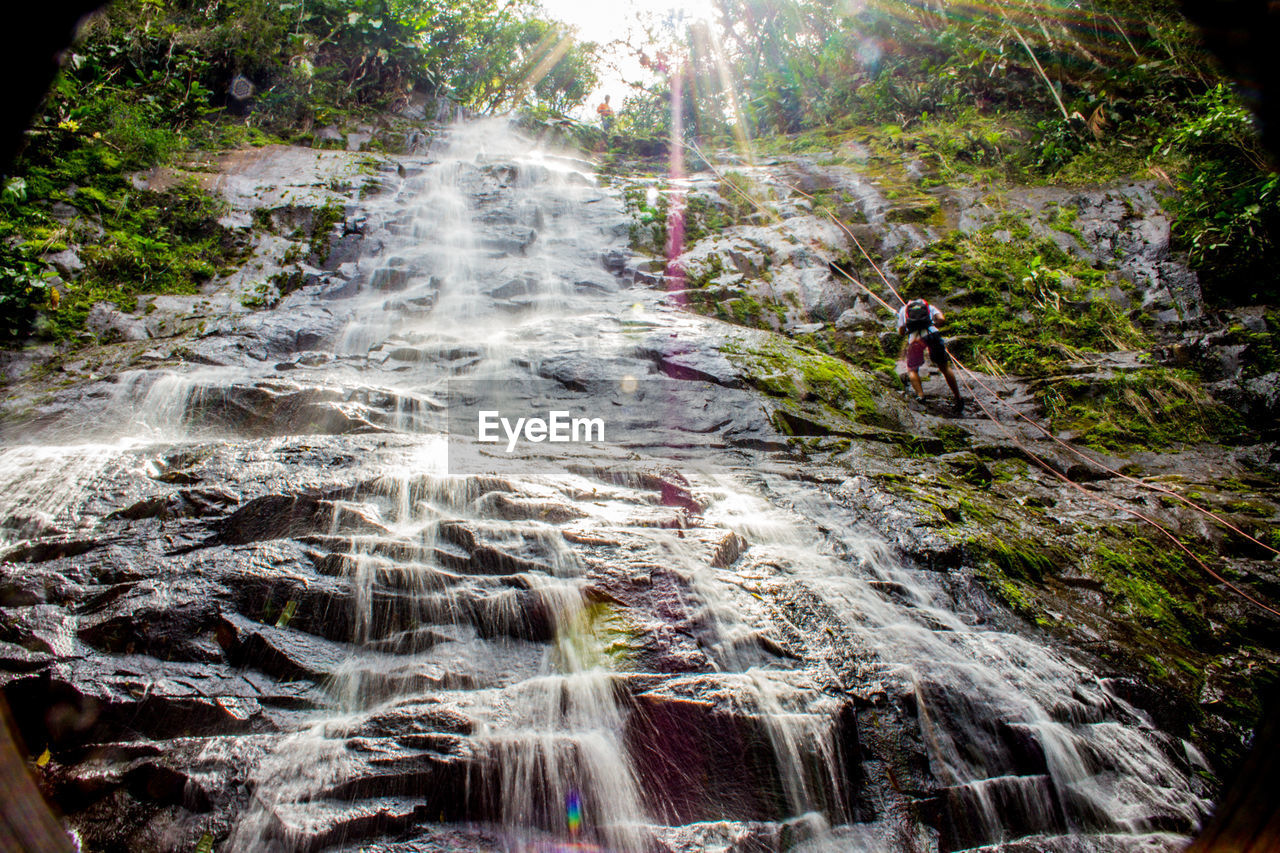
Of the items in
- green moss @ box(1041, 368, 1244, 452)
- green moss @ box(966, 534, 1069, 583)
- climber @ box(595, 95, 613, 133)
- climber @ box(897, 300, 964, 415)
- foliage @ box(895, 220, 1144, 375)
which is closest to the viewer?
green moss @ box(966, 534, 1069, 583)

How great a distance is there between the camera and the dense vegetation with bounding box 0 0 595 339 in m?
9.18

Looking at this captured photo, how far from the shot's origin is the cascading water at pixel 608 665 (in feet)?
9.37

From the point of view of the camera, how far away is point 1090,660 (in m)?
4.21

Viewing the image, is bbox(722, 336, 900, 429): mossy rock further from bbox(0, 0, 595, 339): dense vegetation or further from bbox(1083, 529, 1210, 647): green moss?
bbox(0, 0, 595, 339): dense vegetation

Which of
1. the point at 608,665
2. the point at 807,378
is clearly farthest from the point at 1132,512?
the point at 608,665

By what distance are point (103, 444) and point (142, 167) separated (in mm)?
8721

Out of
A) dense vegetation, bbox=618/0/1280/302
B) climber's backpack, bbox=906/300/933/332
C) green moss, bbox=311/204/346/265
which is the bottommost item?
climber's backpack, bbox=906/300/933/332

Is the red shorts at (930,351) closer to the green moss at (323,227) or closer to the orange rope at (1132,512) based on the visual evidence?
the orange rope at (1132,512)

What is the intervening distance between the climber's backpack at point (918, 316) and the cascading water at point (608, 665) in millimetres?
3764

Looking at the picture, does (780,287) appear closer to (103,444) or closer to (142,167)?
(103,444)

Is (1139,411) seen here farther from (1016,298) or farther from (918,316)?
(918,316)

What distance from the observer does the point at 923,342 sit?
866 centimetres

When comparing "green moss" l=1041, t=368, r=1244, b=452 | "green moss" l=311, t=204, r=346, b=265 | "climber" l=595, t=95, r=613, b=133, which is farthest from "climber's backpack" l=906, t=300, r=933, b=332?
"climber" l=595, t=95, r=613, b=133

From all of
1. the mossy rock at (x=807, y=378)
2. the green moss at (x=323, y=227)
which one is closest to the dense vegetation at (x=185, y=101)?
the green moss at (x=323, y=227)
